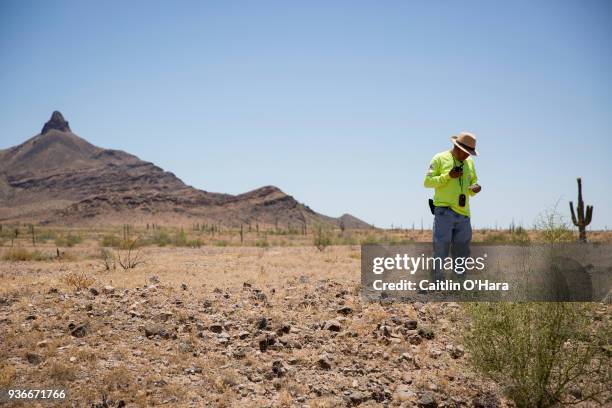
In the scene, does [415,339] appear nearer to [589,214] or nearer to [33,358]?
[33,358]

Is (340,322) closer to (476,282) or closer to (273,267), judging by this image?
(476,282)

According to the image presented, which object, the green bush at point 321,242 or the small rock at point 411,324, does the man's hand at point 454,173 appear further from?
the green bush at point 321,242

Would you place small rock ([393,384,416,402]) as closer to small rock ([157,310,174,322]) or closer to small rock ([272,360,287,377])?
small rock ([272,360,287,377])

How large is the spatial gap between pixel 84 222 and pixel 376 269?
81.3m

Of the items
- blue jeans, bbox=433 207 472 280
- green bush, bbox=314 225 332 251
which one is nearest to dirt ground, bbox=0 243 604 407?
blue jeans, bbox=433 207 472 280

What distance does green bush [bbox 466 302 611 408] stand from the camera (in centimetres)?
503

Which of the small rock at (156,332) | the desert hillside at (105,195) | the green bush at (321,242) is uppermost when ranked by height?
the desert hillside at (105,195)

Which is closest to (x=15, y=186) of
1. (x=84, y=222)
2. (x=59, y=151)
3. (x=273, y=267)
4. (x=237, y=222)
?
(x=59, y=151)

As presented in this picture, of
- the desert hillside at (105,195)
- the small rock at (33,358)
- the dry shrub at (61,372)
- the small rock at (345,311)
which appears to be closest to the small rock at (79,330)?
the small rock at (33,358)

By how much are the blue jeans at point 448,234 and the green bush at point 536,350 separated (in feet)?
8.54

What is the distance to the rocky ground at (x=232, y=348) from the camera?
5.27 meters

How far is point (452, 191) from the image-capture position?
26.0 ft

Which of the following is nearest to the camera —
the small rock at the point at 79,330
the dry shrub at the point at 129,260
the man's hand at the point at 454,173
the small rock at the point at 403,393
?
the small rock at the point at 403,393

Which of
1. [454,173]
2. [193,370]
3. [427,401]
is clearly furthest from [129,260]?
[427,401]
